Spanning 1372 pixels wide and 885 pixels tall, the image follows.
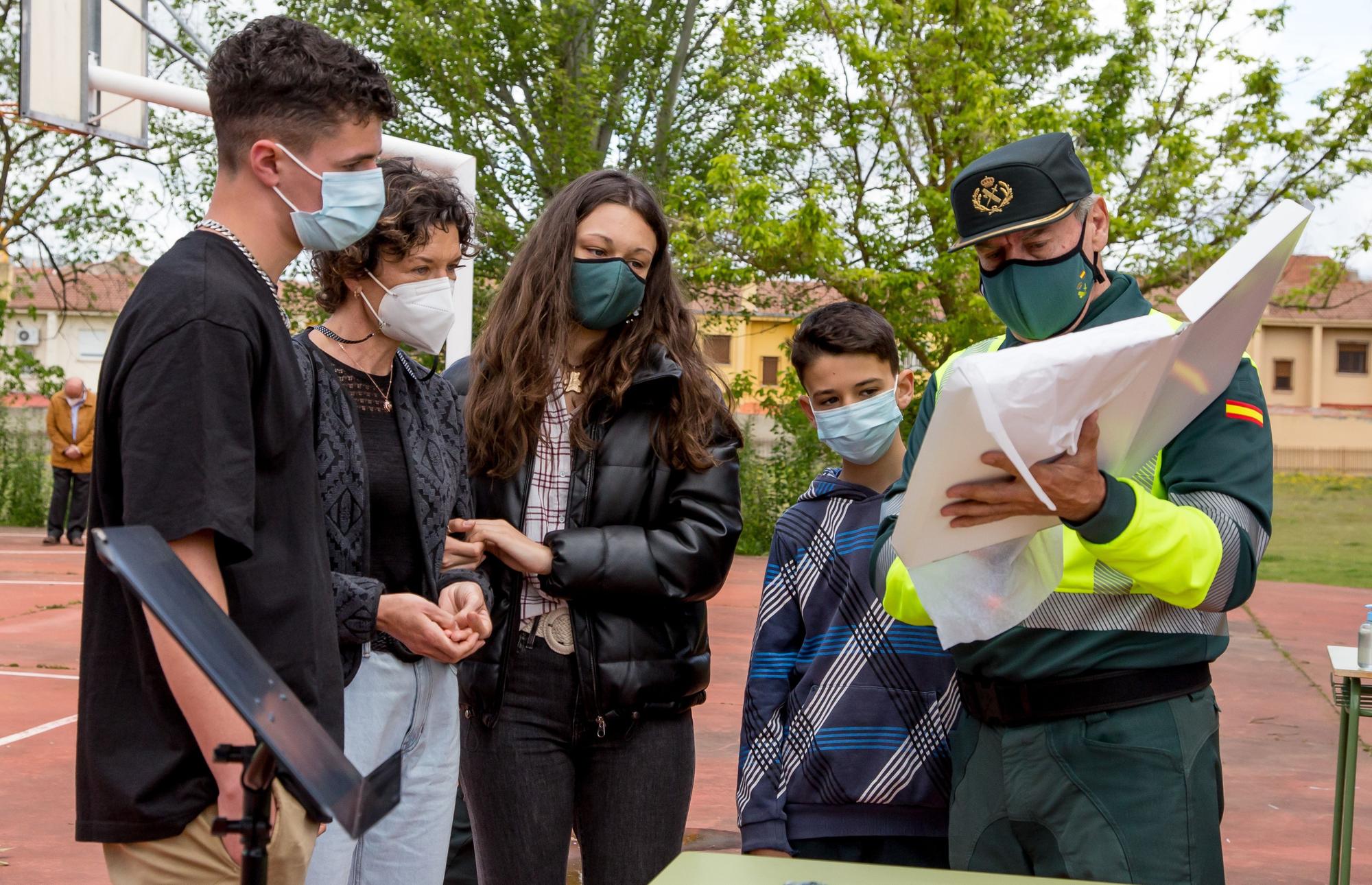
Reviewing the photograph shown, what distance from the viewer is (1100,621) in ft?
7.34

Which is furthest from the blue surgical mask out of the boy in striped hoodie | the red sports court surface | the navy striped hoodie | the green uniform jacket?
the red sports court surface

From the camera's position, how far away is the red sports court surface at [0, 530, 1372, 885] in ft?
18.8

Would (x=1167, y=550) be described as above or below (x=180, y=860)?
above

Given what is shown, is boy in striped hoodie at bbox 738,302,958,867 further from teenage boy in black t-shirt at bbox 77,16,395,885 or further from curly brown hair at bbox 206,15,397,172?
curly brown hair at bbox 206,15,397,172

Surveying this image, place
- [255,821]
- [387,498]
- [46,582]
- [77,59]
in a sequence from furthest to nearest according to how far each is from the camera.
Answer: [46,582]
[77,59]
[387,498]
[255,821]

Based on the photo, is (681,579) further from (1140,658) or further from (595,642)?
(1140,658)

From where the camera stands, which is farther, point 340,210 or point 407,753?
point 407,753

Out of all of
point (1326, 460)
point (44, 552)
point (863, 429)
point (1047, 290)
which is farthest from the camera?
point (1326, 460)

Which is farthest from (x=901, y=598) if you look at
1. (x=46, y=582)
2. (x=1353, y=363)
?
(x=1353, y=363)

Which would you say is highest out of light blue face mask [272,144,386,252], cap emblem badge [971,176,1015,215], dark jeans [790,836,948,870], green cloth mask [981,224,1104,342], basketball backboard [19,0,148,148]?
basketball backboard [19,0,148,148]

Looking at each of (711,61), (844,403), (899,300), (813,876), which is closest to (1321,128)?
(899,300)

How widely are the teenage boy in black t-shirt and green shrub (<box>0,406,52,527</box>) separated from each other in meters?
22.7

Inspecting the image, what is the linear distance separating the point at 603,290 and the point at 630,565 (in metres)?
0.70

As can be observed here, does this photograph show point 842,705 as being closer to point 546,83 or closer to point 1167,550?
point 1167,550
